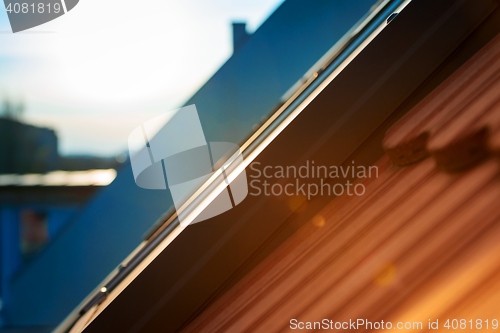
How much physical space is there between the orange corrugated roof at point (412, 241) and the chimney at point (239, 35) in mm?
1105

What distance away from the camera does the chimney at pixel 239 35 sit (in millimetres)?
Result: 2050

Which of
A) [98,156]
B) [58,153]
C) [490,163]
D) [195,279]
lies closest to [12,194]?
[58,153]

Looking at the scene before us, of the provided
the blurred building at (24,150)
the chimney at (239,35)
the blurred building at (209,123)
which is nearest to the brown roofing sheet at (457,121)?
the blurred building at (209,123)

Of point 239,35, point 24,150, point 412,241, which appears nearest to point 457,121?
point 412,241

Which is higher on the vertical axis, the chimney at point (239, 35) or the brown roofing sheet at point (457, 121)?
the chimney at point (239, 35)

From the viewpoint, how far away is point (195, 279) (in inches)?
42.9

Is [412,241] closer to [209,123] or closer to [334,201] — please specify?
[334,201]

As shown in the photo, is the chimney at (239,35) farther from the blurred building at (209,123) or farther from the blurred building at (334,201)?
the blurred building at (334,201)

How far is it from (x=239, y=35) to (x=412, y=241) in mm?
1433

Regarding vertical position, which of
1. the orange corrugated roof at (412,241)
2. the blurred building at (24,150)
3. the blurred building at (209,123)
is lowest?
the orange corrugated roof at (412,241)

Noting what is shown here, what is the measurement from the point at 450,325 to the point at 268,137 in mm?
558

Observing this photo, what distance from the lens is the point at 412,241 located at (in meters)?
0.87

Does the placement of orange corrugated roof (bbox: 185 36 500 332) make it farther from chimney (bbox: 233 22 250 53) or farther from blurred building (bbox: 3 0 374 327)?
chimney (bbox: 233 22 250 53)

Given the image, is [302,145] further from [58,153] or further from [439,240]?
[58,153]
